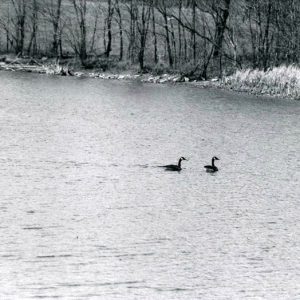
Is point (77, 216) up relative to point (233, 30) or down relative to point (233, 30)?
down

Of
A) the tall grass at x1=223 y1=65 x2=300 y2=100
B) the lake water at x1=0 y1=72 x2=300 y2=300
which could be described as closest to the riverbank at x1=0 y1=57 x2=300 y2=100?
the tall grass at x1=223 y1=65 x2=300 y2=100

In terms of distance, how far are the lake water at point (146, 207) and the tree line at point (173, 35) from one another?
18.6 metres

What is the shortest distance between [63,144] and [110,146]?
1.19 meters

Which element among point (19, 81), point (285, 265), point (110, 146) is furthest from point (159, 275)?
point (19, 81)

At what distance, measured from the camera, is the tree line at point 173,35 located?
42.5 m

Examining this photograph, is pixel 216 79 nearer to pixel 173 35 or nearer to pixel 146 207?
pixel 173 35

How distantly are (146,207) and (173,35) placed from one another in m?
36.1

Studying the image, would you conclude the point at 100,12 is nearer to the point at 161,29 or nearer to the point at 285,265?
the point at 161,29

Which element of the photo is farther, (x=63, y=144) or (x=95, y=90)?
(x=95, y=90)

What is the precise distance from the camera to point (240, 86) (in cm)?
3578

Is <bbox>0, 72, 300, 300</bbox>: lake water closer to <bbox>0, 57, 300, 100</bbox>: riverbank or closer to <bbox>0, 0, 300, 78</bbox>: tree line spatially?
<bbox>0, 57, 300, 100</bbox>: riverbank

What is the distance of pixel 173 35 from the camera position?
47.2 meters

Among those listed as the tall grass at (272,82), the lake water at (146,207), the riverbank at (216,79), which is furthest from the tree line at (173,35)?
the lake water at (146,207)

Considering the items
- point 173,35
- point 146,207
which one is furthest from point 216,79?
point 146,207
